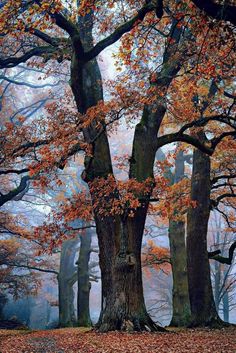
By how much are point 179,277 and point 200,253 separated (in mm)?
3141

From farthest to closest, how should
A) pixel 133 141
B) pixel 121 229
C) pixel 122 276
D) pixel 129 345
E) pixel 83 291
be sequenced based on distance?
pixel 83 291 < pixel 133 141 < pixel 121 229 < pixel 122 276 < pixel 129 345

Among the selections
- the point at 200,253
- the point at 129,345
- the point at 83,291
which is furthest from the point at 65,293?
the point at 129,345

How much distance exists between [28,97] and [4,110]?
13.4 ft

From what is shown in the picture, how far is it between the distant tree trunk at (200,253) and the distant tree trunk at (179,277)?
2362 millimetres

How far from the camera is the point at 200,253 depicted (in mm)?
10852

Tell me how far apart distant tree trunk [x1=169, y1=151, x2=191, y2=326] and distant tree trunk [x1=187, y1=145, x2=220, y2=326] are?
2362mm

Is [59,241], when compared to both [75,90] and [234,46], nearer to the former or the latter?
[75,90]

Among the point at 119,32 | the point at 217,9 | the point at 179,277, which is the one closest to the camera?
the point at 217,9

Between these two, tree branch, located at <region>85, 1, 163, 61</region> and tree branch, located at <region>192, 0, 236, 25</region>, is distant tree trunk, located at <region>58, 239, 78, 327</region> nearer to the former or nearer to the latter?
tree branch, located at <region>85, 1, 163, 61</region>

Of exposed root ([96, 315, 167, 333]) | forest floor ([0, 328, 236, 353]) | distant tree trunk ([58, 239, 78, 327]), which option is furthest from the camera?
distant tree trunk ([58, 239, 78, 327])

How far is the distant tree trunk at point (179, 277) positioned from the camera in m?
12.9

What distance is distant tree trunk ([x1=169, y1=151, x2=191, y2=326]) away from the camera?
12867 millimetres

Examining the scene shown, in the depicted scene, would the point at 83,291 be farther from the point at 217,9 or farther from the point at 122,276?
the point at 217,9

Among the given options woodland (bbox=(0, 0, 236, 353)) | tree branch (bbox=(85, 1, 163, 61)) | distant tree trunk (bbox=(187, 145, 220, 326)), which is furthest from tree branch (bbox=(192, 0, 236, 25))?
distant tree trunk (bbox=(187, 145, 220, 326))
